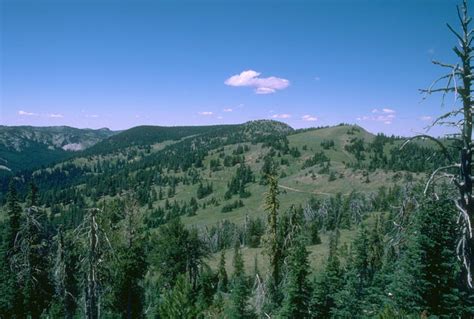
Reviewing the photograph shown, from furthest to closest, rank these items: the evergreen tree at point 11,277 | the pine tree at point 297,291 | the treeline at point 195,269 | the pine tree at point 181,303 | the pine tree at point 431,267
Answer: the evergreen tree at point 11,277 → the pine tree at point 297,291 → the pine tree at point 181,303 → the pine tree at point 431,267 → the treeline at point 195,269

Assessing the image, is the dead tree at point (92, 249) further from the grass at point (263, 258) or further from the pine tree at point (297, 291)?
the grass at point (263, 258)

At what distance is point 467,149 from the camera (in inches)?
439

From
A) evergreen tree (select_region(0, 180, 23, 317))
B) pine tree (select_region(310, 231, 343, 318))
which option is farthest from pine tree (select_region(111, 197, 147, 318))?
pine tree (select_region(310, 231, 343, 318))

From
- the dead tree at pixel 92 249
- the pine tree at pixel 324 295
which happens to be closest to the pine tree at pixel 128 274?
the dead tree at pixel 92 249

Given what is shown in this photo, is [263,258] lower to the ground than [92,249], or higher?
lower

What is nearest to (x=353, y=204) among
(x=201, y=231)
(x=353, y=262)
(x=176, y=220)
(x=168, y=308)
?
(x=201, y=231)

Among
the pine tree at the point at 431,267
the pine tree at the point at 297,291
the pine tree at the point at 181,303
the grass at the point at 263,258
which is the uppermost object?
the pine tree at the point at 431,267

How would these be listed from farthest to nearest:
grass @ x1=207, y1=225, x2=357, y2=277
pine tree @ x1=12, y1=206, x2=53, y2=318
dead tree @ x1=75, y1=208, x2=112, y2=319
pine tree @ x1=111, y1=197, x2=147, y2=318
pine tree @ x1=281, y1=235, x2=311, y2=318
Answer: grass @ x1=207, y1=225, x2=357, y2=277, pine tree @ x1=111, y1=197, x2=147, y2=318, pine tree @ x1=281, y1=235, x2=311, y2=318, pine tree @ x1=12, y1=206, x2=53, y2=318, dead tree @ x1=75, y1=208, x2=112, y2=319

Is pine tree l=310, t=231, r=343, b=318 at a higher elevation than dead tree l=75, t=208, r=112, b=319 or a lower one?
lower

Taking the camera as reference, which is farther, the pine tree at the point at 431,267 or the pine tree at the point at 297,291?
the pine tree at the point at 297,291

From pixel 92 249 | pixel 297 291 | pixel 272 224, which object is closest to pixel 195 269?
pixel 297 291

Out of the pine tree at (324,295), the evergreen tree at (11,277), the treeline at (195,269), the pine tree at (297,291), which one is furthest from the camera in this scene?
the pine tree at (324,295)

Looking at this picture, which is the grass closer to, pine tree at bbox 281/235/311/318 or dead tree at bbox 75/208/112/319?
pine tree at bbox 281/235/311/318

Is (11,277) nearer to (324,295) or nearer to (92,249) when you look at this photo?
(92,249)
